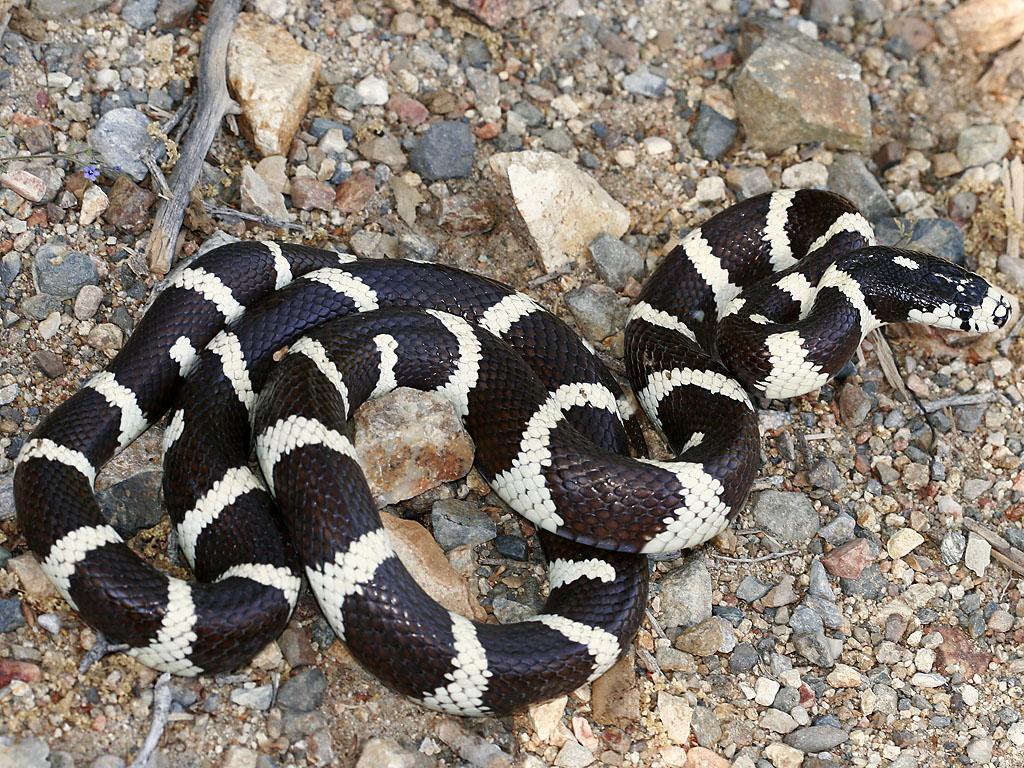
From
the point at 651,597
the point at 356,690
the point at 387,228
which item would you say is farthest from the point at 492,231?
the point at 356,690

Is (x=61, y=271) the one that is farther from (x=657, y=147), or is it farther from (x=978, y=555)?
(x=978, y=555)

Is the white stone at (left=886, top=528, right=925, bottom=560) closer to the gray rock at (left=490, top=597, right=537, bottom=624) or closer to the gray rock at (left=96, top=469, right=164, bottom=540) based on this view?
the gray rock at (left=490, top=597, right=537, bottom=624)

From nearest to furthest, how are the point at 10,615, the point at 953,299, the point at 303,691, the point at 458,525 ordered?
1. the point at 10,615
2. the point at 303,691
3. the point at 458,525
4. the point at 953,299

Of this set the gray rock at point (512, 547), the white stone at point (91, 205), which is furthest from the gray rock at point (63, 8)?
the gray rock at point (512, 547)

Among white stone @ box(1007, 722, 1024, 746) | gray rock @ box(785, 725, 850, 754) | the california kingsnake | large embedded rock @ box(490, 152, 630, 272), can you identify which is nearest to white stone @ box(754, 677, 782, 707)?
gray rock @ box(785, 725, 850, 754)

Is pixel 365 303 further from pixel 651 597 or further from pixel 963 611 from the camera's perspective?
pixel 963 611

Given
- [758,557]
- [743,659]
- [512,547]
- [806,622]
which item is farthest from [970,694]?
[512,547]
